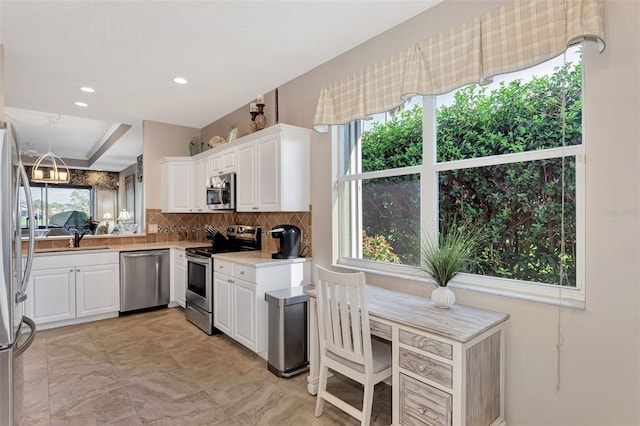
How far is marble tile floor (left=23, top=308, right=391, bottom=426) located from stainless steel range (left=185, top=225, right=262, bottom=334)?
25 centimetres

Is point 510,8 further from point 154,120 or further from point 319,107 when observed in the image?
point 154,120

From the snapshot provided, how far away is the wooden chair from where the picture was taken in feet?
6.31

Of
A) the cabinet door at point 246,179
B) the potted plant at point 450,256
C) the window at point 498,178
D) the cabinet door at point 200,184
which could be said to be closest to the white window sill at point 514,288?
the window at point 498,178

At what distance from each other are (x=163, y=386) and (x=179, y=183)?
302 cm

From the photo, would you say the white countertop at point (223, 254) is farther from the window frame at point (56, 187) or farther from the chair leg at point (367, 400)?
the window frame at point (56, 187)

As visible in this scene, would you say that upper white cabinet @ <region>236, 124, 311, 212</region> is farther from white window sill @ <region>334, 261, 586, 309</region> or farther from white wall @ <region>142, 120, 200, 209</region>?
white wall @ <region>142, 120, 200, 209</region>

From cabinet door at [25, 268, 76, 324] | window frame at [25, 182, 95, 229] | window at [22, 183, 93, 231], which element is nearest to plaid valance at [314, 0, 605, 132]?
cabinet door at [25, 268, 76, 324]

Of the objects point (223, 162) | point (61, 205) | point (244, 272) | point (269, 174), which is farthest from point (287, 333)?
point (61, 205)

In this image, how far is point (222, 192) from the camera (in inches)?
158

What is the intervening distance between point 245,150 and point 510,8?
265cm

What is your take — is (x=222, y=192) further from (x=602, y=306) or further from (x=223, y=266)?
(x=602, y=306)

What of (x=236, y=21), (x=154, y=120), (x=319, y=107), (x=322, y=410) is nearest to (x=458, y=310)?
(x=322, y=410)

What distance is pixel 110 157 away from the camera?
7.72 meters

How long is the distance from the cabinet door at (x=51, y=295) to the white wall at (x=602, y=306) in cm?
446
